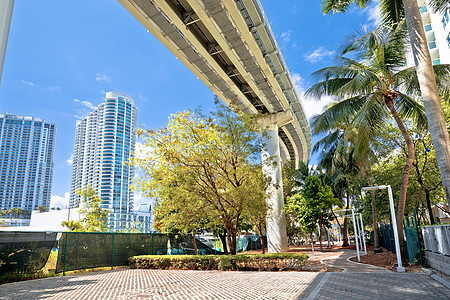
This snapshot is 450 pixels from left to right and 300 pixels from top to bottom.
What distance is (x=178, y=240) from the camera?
18.6m

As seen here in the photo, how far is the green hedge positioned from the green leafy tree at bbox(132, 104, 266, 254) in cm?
139

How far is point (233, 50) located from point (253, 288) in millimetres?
9594

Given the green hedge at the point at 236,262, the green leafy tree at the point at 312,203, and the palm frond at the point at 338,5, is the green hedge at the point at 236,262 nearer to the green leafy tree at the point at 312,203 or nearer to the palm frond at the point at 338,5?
the palm frond at the point at 338,5

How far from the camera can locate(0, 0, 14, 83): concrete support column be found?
92.4 inches

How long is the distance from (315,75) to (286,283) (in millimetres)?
9159

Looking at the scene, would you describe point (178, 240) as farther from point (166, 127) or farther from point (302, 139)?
point (302, 139)

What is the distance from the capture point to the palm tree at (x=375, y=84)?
11.5 m

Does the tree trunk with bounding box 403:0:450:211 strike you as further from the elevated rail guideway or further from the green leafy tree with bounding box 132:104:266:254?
the green leafy tree with bounding box 132:104:266:254

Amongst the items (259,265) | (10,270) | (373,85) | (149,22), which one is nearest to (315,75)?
(373,85)

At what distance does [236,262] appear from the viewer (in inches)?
488

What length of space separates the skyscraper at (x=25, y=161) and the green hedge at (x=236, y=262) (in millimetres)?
94052

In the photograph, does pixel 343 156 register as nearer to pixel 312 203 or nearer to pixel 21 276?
pixel 312 203

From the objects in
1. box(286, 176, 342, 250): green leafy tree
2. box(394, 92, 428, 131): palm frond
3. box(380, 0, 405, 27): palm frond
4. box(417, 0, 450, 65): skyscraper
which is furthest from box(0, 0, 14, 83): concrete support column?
box(417, 0, 450, 65): skyscraper

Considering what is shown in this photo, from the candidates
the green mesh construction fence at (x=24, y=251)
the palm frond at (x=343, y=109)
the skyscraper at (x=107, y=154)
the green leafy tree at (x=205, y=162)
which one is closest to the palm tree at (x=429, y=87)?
the palm frond at (x=343, y=109)
